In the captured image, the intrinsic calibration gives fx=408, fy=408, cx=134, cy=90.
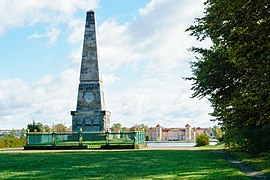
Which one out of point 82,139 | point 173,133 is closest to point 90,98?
point 82,139

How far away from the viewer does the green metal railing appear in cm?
3453

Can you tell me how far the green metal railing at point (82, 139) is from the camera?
113 feet

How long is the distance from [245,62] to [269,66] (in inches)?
48.3

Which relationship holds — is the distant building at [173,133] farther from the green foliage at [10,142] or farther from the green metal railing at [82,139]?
the green metal railing at [82,139]

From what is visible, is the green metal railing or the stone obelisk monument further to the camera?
the stone obelisk monument

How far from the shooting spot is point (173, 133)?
16262 centimetres

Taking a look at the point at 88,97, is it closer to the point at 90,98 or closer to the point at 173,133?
the point at 90,98

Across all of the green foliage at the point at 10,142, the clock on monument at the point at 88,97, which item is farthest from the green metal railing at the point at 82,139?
the clock on monument at the point at 88,97

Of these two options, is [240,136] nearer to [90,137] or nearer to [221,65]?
[221,65]

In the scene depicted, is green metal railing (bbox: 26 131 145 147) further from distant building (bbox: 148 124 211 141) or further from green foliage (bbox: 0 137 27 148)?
distant building (bbox: 148 124 211 141)

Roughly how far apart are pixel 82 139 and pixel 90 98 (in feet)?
25.7

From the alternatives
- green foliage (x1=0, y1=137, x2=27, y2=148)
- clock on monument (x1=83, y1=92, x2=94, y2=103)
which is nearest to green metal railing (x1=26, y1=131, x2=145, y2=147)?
green foliage (x1=0, y1=137, x2=27, y2=148)

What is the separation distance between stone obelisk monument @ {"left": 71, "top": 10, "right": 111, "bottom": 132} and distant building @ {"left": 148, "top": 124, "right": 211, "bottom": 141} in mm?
101480

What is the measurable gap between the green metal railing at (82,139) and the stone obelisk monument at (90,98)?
6.56m
